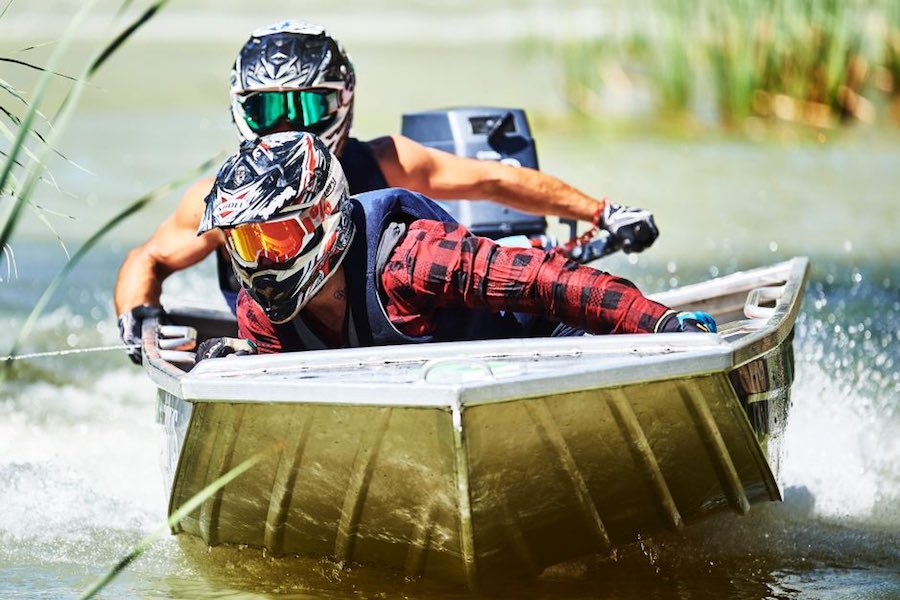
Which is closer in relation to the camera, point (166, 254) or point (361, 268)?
point (361, 268)

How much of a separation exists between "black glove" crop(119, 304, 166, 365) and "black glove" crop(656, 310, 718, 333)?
2.15 meters

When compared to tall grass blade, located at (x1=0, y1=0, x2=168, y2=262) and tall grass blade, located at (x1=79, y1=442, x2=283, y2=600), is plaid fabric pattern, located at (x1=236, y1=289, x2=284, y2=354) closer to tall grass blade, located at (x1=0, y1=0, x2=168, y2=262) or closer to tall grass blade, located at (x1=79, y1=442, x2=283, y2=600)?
tall grass blade, located at (x1=79, y1=442, x2=283, y2=600)

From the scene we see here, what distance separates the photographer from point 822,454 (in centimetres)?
587

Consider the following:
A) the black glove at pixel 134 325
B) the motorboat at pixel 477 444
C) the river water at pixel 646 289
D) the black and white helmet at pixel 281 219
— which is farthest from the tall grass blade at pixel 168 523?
the black glove at pixel 134 325

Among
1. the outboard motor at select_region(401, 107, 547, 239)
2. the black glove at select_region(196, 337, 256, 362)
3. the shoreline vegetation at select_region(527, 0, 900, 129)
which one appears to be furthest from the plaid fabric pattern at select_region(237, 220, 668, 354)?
the shoreline vegetation at select_region(527, 0, 900, 129)

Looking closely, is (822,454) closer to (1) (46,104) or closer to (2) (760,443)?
(2) (760,443)

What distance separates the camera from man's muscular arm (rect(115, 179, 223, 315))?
5.57m

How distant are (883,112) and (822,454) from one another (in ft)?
28.1

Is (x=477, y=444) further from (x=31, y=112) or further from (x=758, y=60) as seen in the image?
(x=758, y=60)

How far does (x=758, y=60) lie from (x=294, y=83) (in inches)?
337

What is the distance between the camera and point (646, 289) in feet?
28.1

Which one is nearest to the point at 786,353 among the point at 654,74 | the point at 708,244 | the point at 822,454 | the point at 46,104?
the point at 822,454

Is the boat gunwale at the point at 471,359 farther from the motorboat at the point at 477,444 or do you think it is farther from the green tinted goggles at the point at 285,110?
the green tinted goggles at the point at 285,110

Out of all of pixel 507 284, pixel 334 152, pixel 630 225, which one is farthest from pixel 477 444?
pixel 630 225
